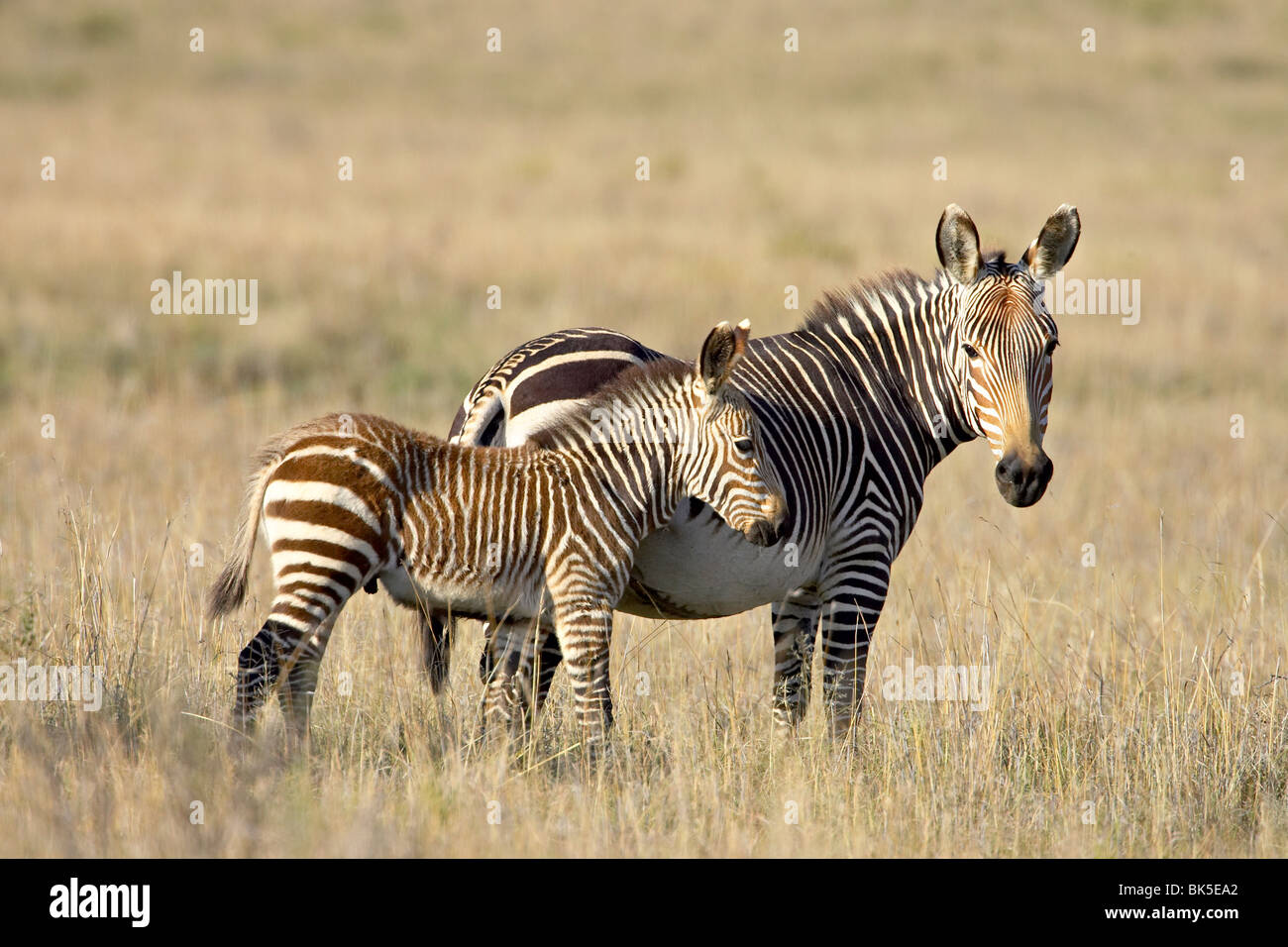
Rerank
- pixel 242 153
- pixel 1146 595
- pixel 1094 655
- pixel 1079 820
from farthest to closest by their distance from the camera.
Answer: pixel 242 153, pixel 1146 595, pixel 1094 655, pixel 1079 820

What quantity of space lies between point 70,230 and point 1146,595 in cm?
1728

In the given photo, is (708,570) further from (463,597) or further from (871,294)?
(871,294)

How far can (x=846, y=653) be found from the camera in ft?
22.7

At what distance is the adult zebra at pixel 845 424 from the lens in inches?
259

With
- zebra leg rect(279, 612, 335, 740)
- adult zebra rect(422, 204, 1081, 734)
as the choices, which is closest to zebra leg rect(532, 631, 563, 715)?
adult zebra rect(422, 204, 1081, 734)

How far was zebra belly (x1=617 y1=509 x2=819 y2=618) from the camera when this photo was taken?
654 cm

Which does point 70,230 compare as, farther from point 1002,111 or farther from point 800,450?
point 1002,111

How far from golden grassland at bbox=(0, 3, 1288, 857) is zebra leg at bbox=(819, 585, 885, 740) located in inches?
10.4

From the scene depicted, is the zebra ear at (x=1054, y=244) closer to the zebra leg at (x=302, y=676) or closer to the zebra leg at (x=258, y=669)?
the zebra leg at (x=302, y=676)

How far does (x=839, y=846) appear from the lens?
18.0ft

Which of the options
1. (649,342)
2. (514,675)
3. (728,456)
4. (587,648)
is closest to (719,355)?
(728,456)

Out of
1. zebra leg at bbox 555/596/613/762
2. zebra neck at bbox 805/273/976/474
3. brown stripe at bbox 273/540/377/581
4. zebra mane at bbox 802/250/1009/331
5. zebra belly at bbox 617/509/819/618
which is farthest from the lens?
zebra mane at bbox 802/250/1009/331

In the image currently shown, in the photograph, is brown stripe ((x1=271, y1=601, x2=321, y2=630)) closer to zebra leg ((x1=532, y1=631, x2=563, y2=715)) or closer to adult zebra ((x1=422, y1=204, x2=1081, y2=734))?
adult zebra ((x1=422, y1=204, x2=1081, y2=734))

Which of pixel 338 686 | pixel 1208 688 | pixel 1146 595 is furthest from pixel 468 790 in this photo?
pixel 1146 595
